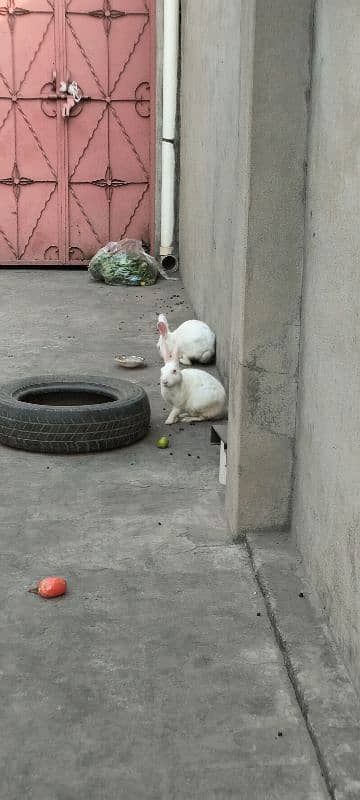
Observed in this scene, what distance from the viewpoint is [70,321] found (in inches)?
390

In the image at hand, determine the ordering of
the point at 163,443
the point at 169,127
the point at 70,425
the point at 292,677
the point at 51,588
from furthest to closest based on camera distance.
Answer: the point at 169,127 < the point at 163,443 < the point at 70,425 < the point at 51,588 < the point at 292,677

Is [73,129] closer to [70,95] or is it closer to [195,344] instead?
[70,95]

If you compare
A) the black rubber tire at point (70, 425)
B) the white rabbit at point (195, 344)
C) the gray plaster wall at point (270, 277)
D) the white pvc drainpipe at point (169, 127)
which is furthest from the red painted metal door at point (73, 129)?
the gray plaster wall at point (270, 277)

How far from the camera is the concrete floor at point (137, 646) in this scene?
3.11 meters

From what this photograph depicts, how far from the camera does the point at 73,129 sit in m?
12.8

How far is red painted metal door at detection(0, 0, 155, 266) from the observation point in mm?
12492

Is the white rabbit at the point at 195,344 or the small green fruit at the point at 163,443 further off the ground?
the white rabbit at the point at 195,344

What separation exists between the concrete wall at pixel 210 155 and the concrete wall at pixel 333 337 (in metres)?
1.92

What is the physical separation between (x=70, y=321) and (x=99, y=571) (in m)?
5.66

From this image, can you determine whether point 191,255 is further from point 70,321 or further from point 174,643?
point 174,643

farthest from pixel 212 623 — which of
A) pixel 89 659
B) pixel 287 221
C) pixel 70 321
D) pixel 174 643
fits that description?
pixel 70 321

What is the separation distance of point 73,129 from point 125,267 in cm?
217

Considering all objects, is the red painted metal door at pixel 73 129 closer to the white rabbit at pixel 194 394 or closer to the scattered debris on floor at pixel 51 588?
the white rabbit at pixel 194 394

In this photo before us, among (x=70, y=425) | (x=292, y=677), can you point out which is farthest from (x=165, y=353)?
(x=292, y=677)
